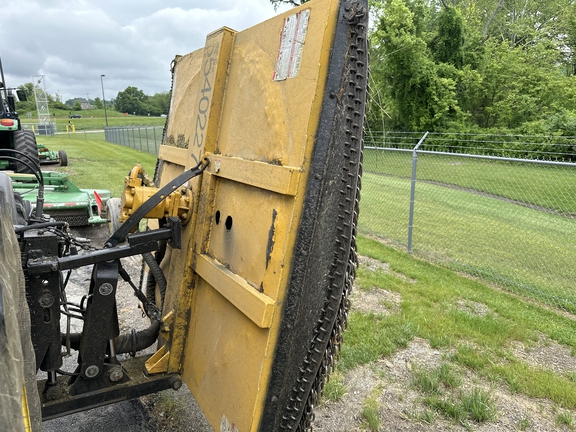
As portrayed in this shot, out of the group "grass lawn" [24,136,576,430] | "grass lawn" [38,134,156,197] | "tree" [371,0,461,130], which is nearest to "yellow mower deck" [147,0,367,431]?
"grass lawn" [24,136,576,430]

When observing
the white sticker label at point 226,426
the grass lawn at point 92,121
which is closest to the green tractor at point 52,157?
the white sticker label at point 226,426

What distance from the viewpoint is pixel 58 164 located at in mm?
17359

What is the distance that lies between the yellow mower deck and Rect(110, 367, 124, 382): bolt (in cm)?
45

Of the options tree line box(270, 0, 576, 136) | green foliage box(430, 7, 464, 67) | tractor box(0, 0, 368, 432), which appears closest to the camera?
tractor box(0, 0, 368, 432)

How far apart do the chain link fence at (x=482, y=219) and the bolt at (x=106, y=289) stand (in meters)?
2.93

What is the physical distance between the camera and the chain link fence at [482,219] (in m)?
6.48

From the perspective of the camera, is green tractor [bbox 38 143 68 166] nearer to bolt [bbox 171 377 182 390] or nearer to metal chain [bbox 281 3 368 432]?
bolt [bbox 171 377 182 390]

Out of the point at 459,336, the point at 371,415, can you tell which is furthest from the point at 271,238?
the point at 459,336

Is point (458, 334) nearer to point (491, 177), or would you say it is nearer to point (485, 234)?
point (485, 234)

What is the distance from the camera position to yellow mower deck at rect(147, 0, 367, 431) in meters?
1.76

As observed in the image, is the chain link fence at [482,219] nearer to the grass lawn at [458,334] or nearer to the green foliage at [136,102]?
the grass lawn at [458,334]

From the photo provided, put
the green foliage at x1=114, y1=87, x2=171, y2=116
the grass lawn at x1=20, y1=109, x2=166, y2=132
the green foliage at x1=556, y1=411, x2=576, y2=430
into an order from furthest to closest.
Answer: the green foliage at x1=114, y1=87, x2=171, y2=116
the grass lawn at x1=20, y1=109, x2=166, y2=132
the green foliage at x1=556, y1=411, x2=576, y2=430

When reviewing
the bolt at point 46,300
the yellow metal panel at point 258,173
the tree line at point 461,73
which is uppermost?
the tree line at point 461,73

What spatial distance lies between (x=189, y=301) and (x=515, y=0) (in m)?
42.5
